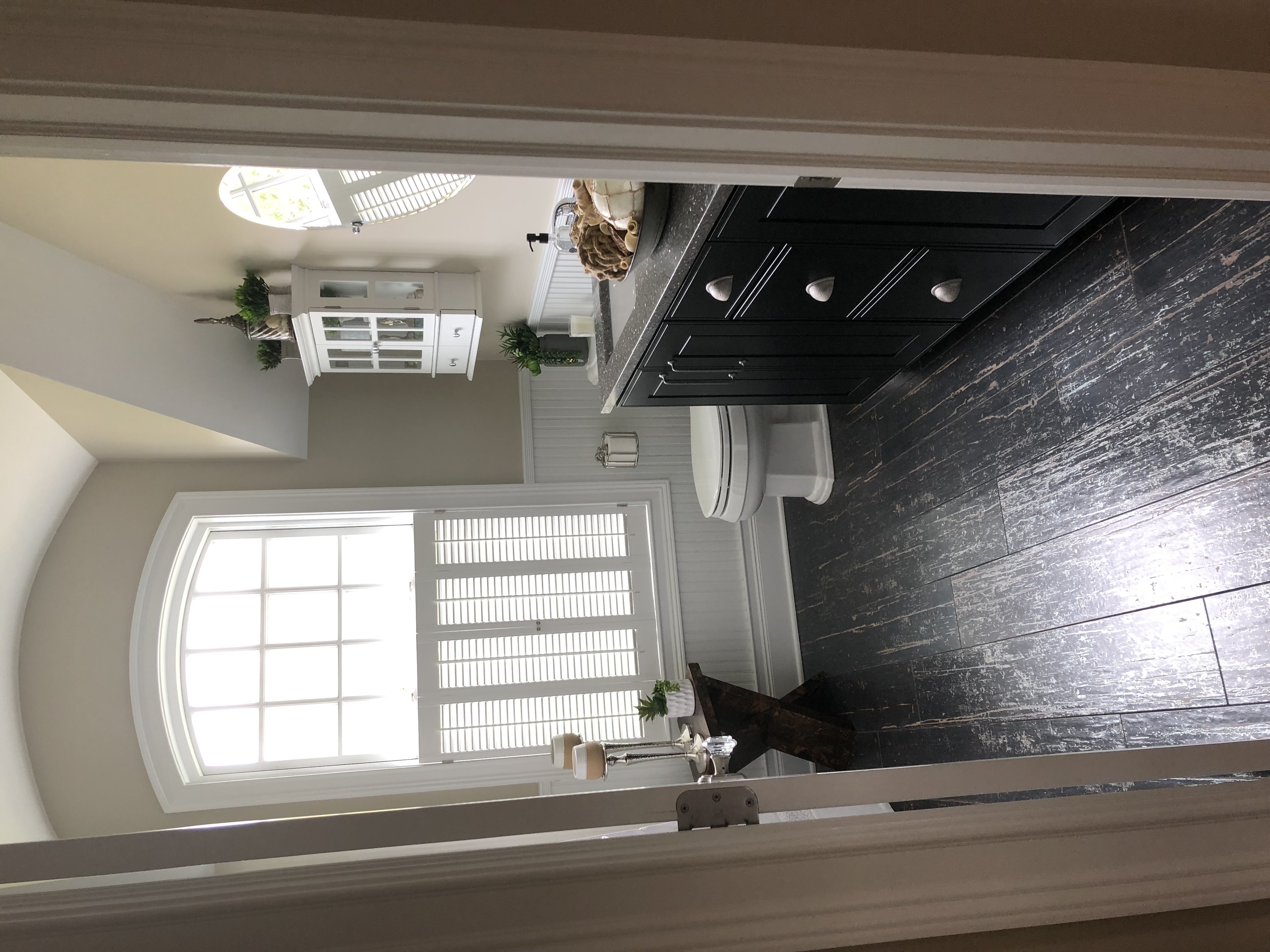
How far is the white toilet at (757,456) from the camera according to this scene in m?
3.62

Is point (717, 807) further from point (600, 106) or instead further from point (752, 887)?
point (600, 106)

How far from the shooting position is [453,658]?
150 inches

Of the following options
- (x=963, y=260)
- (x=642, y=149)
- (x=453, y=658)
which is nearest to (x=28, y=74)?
(x=642, y=149)

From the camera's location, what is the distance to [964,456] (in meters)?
2.86

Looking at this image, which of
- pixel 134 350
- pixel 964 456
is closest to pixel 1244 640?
pixel 964 456

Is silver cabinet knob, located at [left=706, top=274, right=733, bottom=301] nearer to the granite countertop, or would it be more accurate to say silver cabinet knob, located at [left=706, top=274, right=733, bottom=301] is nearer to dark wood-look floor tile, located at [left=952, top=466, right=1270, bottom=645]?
the granite countertop

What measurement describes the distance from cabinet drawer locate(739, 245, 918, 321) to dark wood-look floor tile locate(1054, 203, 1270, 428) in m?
0.57

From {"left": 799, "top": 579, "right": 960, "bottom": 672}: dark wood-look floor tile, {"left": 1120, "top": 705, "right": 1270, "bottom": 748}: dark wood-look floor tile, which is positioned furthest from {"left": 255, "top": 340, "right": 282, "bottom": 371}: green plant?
{"left": 1120, "top": 705, "right": 1270, "bottom": 748}: dark wood-look floor tile

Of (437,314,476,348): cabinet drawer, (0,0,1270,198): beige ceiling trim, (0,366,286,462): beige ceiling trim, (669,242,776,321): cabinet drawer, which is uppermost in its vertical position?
(437,314,476,348): cabinet drawer

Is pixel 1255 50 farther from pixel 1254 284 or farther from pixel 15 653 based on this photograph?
pixel 15 653

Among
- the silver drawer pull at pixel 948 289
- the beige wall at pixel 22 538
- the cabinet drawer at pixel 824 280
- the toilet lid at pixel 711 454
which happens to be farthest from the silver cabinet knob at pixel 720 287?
the beige wall at pixel 22 538

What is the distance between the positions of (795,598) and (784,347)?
1.75m

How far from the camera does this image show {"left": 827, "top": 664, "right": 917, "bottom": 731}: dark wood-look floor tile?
3246 millimetres

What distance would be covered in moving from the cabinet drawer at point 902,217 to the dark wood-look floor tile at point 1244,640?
1011mm
